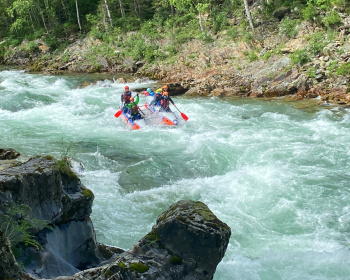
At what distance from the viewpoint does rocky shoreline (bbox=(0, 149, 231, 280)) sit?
3497mm

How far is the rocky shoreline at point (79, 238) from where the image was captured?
138 inches

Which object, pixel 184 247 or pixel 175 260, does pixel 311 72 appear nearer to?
pixel 184 247

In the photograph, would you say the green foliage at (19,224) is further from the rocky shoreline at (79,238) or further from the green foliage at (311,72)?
the green foliage at (311,72)

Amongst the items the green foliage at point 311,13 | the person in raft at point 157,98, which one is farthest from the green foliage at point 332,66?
the person in raft at point 157,98

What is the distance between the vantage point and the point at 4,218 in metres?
3.43

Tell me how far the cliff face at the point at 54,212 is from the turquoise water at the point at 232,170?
1.92m

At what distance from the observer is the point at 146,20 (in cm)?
2953

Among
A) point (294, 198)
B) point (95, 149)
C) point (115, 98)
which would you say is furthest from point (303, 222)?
point (115, 98)

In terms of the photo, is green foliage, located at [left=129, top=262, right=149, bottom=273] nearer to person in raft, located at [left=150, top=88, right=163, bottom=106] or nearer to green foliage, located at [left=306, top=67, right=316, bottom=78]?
person in raft, located at [left=150, top=88, right=163, bottom=106]

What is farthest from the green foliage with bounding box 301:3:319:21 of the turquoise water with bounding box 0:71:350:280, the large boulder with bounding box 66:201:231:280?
the large boulder with bounding box 66:201:231:280

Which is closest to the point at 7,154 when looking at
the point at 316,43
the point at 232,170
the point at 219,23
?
the point at 232,170

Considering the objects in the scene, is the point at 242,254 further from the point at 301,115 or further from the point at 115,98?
the point at 115,98

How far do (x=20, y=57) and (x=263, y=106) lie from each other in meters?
23.5

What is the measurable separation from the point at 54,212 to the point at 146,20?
27.6 metres
